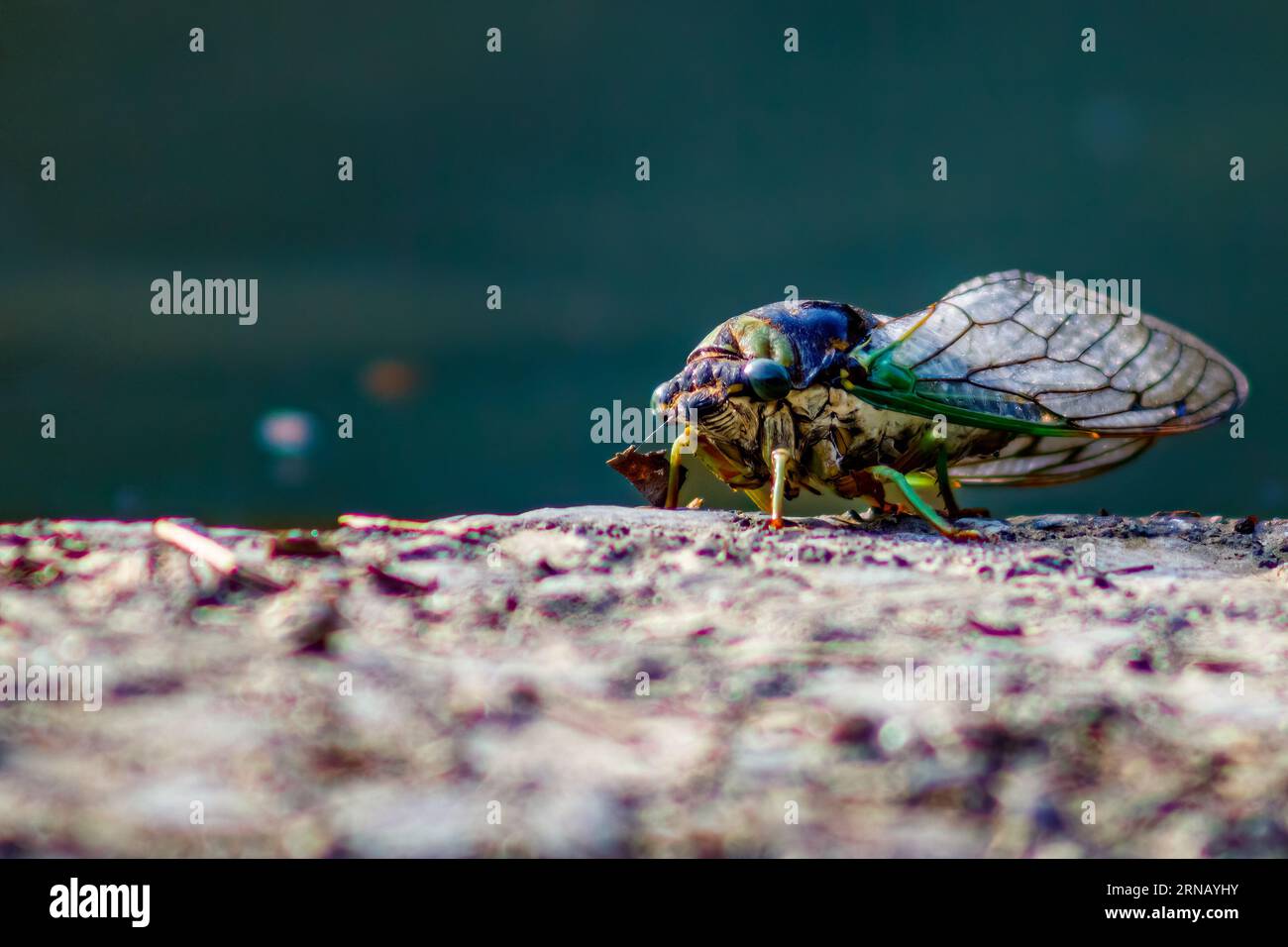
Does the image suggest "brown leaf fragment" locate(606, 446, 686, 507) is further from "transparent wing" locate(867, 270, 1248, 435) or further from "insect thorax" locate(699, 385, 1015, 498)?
"transparent wing" locate(867, 270, 1248, 435)

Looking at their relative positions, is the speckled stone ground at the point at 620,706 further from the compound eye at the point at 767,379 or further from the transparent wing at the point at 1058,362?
the transparent wing at the point at 1058,362

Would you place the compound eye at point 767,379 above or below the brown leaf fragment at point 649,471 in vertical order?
above

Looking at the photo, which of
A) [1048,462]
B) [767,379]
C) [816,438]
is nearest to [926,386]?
[816,438]

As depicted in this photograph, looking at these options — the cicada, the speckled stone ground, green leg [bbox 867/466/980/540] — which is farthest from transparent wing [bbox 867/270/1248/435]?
the speckled stone ground

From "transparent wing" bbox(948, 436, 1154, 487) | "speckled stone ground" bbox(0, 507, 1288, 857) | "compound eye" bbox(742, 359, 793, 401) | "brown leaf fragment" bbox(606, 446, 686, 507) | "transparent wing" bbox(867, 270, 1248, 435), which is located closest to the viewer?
"speckled stone ground" bbox(0, 507, 1288, 857)

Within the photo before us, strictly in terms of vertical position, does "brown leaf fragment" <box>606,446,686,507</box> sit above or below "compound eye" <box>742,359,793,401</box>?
below

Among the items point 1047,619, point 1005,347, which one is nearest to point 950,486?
point 1005,347

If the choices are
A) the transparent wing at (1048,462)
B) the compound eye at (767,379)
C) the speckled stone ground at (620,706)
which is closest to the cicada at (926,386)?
the compound eye at (767,379)
